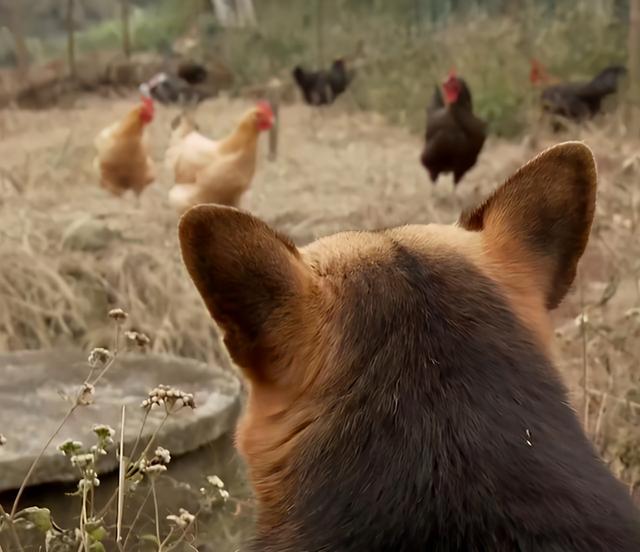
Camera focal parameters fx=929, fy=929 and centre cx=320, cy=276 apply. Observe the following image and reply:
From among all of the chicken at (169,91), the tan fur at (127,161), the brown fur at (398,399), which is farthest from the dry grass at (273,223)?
the chicken at (169,91)

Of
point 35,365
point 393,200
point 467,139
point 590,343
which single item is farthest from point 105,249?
point 467,139

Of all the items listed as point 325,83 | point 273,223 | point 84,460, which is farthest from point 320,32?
point 84,460

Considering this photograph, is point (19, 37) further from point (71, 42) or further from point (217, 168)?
point (217, 168)

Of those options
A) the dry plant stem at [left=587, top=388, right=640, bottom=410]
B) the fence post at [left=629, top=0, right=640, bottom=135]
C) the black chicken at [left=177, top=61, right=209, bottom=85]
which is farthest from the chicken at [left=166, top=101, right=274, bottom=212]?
the black chicken at [left=177, top=61, right=209, bottom=85]

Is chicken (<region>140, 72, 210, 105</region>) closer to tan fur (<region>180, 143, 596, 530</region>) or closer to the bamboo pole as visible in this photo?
the bamboo pole

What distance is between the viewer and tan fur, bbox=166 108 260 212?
17.2 ft

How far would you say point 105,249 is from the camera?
4855 mm

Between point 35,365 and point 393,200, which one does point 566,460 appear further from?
point 393,200

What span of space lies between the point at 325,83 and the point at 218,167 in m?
6.31

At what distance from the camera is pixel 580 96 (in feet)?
29.5

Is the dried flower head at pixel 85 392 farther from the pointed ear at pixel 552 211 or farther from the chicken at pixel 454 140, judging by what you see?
the chicken at pixel 454 140

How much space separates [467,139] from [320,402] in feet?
18.9

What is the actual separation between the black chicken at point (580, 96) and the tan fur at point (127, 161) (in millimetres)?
4402

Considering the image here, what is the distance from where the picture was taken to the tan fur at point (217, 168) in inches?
207
